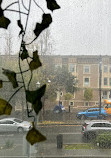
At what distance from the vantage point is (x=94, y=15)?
1.16 m

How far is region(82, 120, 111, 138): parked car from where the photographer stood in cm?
111

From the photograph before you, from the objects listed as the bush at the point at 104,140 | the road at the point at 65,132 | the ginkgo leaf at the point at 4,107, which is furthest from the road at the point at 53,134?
the ginkgo leaf at the point at 4,107

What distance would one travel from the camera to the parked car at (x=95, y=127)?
1110mm

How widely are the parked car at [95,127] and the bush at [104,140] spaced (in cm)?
3

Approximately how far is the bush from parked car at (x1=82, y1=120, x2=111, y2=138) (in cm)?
3

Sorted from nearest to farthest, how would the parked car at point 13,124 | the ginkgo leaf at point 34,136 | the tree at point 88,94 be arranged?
the ginkgo leaf at point 34,136 → the parked car at point 13,124 → the tree at point 88,94

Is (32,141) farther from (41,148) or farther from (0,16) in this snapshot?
(41,148)

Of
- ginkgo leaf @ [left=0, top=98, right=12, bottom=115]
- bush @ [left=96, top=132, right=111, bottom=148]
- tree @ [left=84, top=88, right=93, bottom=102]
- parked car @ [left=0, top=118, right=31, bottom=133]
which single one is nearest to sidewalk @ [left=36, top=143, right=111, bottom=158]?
bush @ [left=96, top=132, right=111, bottom=148]

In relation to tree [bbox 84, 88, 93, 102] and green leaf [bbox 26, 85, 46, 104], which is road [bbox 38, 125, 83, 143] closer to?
tree [bbox 84, 88, 93, 102]

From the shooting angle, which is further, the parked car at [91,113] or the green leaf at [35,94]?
the parked car at [91,113]

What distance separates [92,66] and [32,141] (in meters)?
0.94

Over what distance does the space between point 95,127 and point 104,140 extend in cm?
10

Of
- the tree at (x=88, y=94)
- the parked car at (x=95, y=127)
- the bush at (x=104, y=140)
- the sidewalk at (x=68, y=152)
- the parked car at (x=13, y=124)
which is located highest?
the tree at (x=88, y=94)

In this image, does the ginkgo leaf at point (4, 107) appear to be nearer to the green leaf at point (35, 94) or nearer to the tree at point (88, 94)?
the green leaf at point (35, 94)
